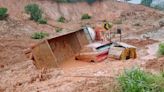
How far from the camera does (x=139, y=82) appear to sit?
247 inches

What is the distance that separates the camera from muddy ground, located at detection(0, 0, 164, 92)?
8.80 metres

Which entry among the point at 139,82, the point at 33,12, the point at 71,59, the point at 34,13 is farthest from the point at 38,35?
the point at 139,82

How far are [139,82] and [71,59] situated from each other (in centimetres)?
738

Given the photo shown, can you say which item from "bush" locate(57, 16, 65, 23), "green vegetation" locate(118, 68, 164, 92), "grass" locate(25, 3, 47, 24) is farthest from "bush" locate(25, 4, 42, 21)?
"green vegetation" locate(118, 68, 164, 92)

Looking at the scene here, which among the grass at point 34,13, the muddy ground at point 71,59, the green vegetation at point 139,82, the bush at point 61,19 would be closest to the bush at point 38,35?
the muddy ground at point 71,59

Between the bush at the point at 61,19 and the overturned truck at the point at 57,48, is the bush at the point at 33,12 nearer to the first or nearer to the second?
the bush at the point at 61,19

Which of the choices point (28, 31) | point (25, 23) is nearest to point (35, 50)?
point (28, 31)

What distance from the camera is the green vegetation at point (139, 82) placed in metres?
6.15

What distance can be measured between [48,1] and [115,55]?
2310cm

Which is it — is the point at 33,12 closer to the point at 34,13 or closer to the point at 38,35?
the point at 34,13

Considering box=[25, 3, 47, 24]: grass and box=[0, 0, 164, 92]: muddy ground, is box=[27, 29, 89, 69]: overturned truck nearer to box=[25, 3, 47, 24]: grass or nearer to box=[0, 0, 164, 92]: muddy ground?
box=[0, 0, 164, 92]: muddy ground

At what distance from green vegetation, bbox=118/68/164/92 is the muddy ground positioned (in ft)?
1.36

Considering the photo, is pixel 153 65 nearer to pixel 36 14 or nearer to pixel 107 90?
pixel 107 90

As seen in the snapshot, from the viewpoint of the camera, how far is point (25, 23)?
26.1m
